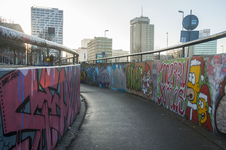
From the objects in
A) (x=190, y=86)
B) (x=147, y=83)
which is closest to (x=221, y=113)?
(x=190, y=86)

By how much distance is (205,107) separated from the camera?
14.2 feet

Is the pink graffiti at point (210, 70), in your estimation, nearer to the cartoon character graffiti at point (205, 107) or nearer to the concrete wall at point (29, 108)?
the cartoon character graffiti at point (205, 107)

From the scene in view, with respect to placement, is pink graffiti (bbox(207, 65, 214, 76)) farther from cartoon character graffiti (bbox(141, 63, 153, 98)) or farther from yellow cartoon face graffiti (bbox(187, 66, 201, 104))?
cartoon character graffiti (bbox(141, 63, 153, 98))

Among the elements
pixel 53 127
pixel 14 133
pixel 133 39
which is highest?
pixel 133 39

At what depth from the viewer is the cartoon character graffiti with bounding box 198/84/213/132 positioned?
4180 mm

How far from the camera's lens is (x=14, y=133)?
1888mm

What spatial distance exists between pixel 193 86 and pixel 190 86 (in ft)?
0.50

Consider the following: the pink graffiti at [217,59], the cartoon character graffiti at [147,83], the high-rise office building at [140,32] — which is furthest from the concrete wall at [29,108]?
the high-rise office building at [140,32]

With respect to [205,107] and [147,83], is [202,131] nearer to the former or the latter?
[205,107]

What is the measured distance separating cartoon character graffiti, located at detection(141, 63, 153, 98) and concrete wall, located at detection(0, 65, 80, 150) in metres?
5.20

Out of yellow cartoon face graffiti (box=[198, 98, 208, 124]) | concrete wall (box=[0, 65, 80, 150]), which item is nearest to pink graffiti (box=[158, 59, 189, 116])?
yellow cartoon face graffiti (box=[198, 98, 208, 124])

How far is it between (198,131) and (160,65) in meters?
3.31

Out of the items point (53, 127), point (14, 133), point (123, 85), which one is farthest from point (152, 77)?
point (14, 133)

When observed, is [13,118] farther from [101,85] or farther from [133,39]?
[133,39]
